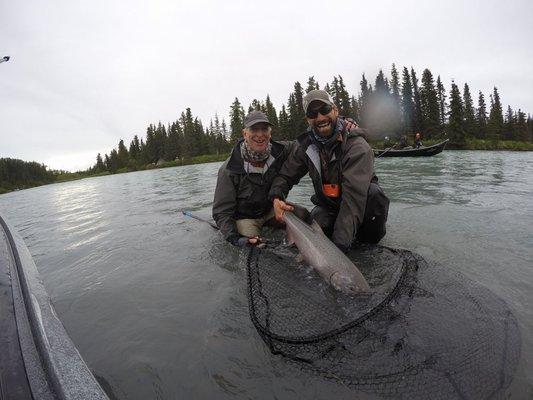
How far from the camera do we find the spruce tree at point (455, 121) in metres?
45.4

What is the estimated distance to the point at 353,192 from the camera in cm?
442

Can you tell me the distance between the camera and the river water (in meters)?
2.55

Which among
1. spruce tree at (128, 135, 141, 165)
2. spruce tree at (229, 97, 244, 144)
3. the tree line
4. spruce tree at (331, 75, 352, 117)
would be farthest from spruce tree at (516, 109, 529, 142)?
the tree line

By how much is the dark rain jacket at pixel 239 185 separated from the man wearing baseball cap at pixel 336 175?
26 centimetres

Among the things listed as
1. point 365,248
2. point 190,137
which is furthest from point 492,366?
point 190,137

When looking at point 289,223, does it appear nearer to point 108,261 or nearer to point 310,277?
point 310,277

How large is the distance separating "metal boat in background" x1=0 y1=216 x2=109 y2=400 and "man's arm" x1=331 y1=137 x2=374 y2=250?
3176 mm

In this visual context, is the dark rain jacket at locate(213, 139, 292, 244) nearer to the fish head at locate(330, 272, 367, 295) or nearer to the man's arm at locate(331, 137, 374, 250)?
the man's arm at locate(331, 137, 374, 250)

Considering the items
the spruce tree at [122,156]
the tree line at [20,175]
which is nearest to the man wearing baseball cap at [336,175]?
the spruce tree at [122,156]

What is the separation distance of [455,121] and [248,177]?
49026 millimetres

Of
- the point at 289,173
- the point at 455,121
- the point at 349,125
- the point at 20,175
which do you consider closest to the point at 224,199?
the point at 289,173

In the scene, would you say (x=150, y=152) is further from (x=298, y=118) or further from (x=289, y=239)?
(x=289, y=239)

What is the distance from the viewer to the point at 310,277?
4.03 meters

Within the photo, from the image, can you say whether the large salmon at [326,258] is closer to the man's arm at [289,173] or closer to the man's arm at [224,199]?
the man's arm at [289,173]
